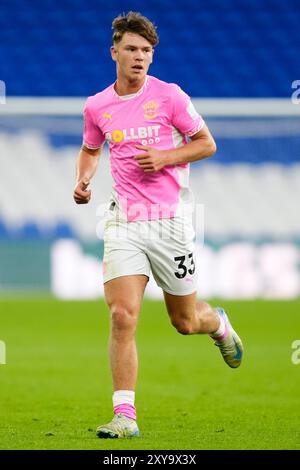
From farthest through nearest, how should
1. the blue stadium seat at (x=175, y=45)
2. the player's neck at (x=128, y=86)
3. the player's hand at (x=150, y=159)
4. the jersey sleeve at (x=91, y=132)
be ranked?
the blue stadium seat at (x=175, y=45) < the jersey sleeve at (x=91, y=132) < the player's neck at (x=128, y=86) < the player's hand at (x=150, y=159)

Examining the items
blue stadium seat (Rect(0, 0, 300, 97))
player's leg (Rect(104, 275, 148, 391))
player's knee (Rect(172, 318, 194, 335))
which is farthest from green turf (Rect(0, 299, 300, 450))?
blue stadium seat (Rect(0, 0, 300, 97))

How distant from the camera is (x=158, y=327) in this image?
36.0 ft

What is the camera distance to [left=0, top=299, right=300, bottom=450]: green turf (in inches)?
197

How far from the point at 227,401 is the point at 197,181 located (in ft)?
24.0

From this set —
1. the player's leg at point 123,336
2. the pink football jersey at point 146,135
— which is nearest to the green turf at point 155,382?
the player's leg at point 123,336

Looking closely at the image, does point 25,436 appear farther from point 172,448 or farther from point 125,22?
point 125,22

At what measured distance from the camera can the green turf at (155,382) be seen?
16.4 ft

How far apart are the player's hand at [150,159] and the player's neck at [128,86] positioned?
37cm

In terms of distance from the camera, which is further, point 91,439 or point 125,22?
point 125,22

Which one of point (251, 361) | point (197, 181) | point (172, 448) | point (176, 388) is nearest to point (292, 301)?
point (197, 181)

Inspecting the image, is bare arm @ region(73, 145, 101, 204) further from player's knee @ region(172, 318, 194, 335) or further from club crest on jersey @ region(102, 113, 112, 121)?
player's knee @ region(172, 318, 194, 335)

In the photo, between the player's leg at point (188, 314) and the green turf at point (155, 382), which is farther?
the player's leg at point (188, 314)

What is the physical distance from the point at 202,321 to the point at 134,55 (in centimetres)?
153

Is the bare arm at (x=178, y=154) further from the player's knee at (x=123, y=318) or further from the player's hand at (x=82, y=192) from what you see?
the player's knee at (x=123, y=318)
